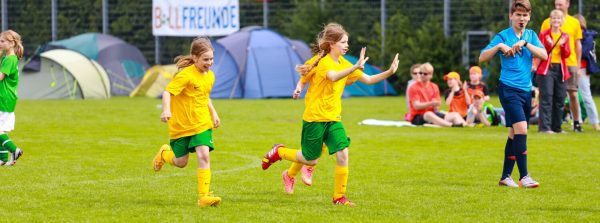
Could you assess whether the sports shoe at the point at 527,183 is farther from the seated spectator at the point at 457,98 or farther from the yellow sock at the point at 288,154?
the seated spectator at the point at 457,98

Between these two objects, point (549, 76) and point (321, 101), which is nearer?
point (321, 101)

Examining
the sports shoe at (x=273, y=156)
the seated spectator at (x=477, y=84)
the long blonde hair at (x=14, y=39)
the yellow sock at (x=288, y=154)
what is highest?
the long blonde hair at (x=14, y=39)

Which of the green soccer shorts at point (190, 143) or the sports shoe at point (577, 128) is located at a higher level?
the green soccer shorts at point (190, 143)

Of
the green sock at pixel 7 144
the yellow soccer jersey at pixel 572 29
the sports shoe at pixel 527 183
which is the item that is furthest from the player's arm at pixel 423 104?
the sports shoe at pixel 527 183

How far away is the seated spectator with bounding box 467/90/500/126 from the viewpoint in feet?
62.4

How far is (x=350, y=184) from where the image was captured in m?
10.7

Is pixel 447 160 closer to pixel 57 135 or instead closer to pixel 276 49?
pixel 57 135

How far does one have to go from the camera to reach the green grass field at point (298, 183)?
862 centimetres

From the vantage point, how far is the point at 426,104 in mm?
18812

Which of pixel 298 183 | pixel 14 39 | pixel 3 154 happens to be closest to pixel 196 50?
pixel 298 183

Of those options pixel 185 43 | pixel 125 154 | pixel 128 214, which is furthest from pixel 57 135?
pixel 185 43

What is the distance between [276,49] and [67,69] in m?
5.19

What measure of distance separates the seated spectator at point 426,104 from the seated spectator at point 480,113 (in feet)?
0.62

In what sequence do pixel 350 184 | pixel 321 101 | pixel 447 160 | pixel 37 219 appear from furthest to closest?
pixel 447 160 → pixel 350 184 → pixel 321 101 → pixel 37 219
